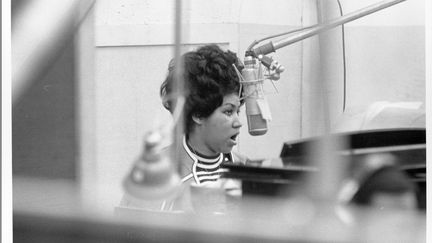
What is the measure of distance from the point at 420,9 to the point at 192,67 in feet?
1.87

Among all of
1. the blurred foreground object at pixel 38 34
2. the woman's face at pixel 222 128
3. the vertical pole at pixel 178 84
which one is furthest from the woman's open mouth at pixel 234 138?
the blurred foreground object at pixel 38 34

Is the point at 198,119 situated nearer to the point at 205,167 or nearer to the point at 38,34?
the point at 205,167

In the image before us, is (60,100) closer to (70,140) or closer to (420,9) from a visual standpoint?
(70,140)

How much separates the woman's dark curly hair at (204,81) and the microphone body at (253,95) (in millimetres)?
23

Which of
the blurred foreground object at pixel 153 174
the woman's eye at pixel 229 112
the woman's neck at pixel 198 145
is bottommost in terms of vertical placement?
the blurred foreground object at pixel 153 174

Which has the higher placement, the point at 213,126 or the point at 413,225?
the point at 213,126

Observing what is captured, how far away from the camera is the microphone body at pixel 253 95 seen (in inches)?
88.9

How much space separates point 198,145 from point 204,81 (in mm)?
155

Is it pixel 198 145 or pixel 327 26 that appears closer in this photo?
pixel 327 26

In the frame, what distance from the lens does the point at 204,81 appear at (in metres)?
2.34

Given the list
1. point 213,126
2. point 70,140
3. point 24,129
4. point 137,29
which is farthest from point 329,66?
point 24,129

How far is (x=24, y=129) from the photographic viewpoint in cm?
269

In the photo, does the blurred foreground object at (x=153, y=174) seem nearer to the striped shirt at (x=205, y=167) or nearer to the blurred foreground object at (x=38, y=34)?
the striped shirt at (x=205, y=167)

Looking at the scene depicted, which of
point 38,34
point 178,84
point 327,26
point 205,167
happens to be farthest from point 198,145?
point 38,34
